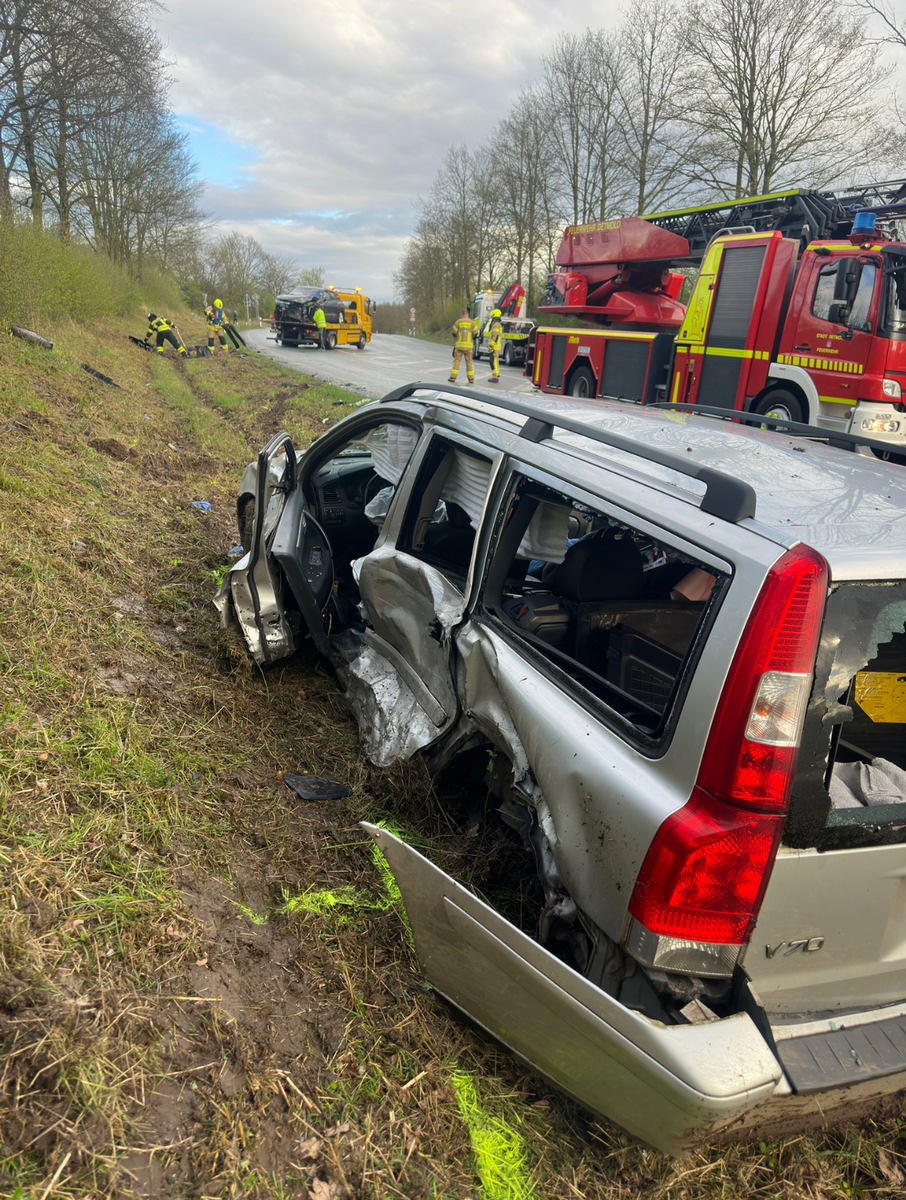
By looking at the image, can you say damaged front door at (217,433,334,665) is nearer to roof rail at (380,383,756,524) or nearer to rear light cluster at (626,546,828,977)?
roof rail at (380,383,756,524)

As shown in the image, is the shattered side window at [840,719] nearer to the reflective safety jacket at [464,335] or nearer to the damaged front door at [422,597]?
the damaged front door at [422,597]

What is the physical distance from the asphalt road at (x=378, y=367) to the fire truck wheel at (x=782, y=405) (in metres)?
6.80

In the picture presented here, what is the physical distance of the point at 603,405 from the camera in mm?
3291

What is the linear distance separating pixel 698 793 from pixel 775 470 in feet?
3.46

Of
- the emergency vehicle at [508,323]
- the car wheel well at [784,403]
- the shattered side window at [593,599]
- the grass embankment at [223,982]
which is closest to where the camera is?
the grass embankment at [223,982]

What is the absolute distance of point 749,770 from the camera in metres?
1.62

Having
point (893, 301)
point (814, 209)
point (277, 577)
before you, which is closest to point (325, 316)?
point (814, 209)

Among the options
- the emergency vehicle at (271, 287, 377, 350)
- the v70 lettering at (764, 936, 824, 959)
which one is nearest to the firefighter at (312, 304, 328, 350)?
the emergency vehicle at (271, 287, 377, 350)

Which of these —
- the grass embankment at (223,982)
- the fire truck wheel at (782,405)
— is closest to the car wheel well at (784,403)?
the fire truck wheel at (782,405)

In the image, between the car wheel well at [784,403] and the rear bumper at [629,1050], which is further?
the car wheel well at [784,403]

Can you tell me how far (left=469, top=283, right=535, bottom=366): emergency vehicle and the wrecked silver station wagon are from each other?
1014 inches

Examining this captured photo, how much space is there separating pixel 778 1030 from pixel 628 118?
35254 mm

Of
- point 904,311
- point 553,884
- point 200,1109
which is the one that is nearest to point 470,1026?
point 553,884

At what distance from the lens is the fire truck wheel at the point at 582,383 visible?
46.2ft
